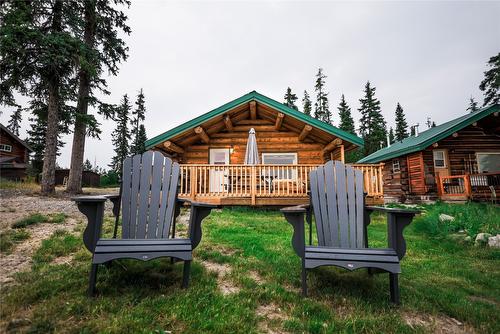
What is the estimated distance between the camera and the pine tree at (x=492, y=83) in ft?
81.3

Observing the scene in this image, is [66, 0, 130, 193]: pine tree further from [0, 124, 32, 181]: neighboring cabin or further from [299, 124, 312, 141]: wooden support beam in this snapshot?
[0, 124, 32, 181]: neighboring cabin

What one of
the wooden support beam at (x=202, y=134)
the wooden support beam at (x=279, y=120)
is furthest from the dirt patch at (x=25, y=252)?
the wooden support beam at (x=279, y=120)

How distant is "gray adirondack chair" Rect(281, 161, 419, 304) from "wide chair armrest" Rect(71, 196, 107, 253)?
5.35 ft

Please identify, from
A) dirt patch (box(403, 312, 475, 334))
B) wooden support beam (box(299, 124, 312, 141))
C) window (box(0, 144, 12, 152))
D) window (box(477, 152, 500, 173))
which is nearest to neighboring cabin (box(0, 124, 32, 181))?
window (box(0, 144, 12, 152))

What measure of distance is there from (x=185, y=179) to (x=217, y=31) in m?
9.75

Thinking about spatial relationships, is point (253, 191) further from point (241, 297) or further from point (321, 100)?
point (321, 100)

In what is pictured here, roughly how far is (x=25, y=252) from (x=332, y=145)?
338 inches

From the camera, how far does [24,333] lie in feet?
4.53

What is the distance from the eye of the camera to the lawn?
5.17ft

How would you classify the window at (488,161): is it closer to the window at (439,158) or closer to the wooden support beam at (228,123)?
the window at (439,158)

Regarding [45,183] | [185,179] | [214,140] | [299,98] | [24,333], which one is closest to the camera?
[24,333]

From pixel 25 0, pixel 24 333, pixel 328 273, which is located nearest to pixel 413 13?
pixel 328 273

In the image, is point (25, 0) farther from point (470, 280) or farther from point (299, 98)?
point (299, 98)

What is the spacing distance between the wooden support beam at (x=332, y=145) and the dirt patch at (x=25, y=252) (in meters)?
7.81
